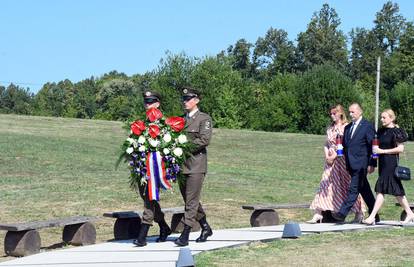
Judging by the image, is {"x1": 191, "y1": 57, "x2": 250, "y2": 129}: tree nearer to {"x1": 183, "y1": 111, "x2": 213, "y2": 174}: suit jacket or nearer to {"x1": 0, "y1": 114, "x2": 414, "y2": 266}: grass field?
{"x1": 0, "y1": 114, "x2": 414, "y2": 266}: grass field

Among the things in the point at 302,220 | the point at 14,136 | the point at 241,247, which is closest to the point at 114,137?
the point at 14,136

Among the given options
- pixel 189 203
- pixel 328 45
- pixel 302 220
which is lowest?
pixel 302 220

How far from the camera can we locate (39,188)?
18203mm

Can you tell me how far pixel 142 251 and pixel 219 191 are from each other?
8.63 m

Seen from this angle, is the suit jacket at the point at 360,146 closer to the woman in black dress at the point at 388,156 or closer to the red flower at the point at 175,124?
the woman in black dress at the point at 388,156

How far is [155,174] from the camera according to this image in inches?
398

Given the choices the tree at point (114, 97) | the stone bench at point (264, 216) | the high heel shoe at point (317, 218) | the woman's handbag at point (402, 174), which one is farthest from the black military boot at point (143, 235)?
the tree at point (114, 97)

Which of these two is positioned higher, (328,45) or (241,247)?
(328,45)

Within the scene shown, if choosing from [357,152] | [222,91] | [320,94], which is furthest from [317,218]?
[222,91]

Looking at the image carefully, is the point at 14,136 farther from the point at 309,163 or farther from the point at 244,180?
the point at 244,180

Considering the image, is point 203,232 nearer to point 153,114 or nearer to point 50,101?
point 153,114

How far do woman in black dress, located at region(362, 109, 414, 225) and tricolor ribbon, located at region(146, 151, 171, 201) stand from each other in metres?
3.78

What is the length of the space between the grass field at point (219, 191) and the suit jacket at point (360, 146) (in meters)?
1.23

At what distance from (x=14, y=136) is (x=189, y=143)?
24146mm
